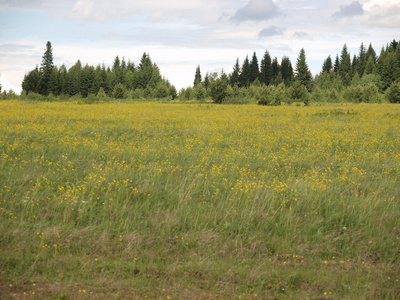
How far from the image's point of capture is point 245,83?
91.9 meters

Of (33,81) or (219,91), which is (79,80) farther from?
(219,91)

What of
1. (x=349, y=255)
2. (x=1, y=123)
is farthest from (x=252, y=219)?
(x=1, y=123)

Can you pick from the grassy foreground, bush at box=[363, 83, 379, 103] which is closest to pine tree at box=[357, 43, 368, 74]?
bush at box=[363, 83, 379, 103]

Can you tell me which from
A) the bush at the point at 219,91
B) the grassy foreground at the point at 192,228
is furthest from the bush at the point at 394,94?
the grassy foreground at the point at 192,228

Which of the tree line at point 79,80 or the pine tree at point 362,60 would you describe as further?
the pine tree at point 362,60

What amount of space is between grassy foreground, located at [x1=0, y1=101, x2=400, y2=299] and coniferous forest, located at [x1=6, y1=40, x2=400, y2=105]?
30.2m

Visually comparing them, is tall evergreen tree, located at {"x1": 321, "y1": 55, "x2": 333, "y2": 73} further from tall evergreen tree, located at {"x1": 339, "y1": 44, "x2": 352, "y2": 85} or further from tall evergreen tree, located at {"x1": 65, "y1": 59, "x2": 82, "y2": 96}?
tall evergreen tree, located at {"x1": 65, "y1": 59, "x2": 82, "y2": 96}

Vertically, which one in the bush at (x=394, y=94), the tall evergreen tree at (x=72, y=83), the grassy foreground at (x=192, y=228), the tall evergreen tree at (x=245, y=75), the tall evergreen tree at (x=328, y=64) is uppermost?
the tall evergreen tree at (x=328, y=64)

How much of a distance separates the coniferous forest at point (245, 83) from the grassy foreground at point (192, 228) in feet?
99.2

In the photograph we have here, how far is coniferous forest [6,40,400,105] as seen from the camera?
4494 centimetres

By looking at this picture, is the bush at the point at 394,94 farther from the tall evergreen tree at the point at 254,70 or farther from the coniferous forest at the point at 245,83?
the tall evergreen tree at the point at 254,70

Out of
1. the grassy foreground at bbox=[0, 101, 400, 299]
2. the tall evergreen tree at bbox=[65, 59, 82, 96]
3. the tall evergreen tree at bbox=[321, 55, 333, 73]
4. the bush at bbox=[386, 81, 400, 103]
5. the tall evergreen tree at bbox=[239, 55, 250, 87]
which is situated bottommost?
the grassy foreground at bbox=[0, 101, 400, 299]

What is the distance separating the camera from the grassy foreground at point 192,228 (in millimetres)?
4551

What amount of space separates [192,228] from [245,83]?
8878 cm
